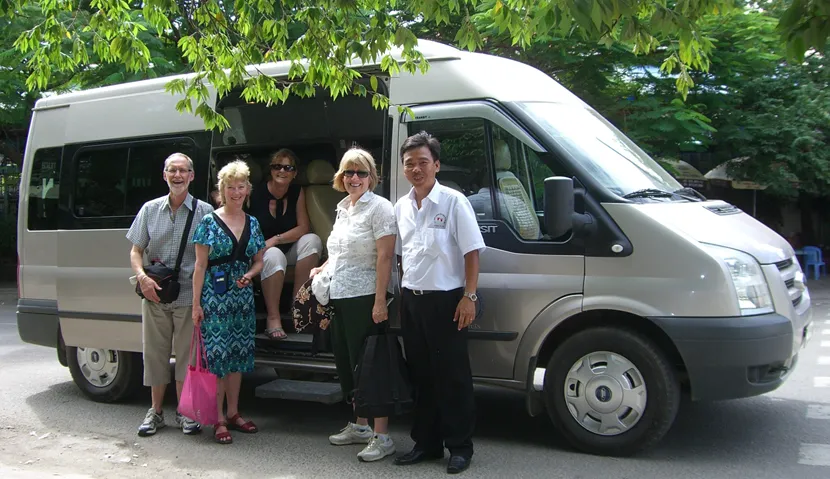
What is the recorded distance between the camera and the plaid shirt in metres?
5.86

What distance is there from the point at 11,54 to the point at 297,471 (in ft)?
35.2

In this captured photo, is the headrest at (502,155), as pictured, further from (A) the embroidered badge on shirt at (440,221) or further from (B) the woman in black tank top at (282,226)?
(B) the woman in black tank top at (282,226)

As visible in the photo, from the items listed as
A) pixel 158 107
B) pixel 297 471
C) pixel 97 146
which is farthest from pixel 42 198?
pixel 297 471

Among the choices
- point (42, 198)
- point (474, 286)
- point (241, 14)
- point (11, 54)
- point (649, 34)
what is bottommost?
point (474, 286)

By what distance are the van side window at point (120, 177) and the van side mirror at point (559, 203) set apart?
10.8ft

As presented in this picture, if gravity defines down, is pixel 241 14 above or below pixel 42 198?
above

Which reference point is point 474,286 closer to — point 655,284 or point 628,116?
point 655,284

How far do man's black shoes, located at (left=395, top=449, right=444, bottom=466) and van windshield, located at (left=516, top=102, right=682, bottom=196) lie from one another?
2046 millimetres

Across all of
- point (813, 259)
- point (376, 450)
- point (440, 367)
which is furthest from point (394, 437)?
point (813, 259)

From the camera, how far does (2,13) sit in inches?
210

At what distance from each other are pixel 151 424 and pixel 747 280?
4315 mm

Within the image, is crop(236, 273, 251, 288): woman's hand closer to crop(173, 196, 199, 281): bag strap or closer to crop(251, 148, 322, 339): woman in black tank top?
Answer: crop(173, 196, 199, 281): bag strap

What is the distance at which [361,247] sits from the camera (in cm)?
515

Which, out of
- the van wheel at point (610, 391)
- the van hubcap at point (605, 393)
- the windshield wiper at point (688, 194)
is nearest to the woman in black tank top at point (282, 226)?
the van wheel at point (610, 391)
